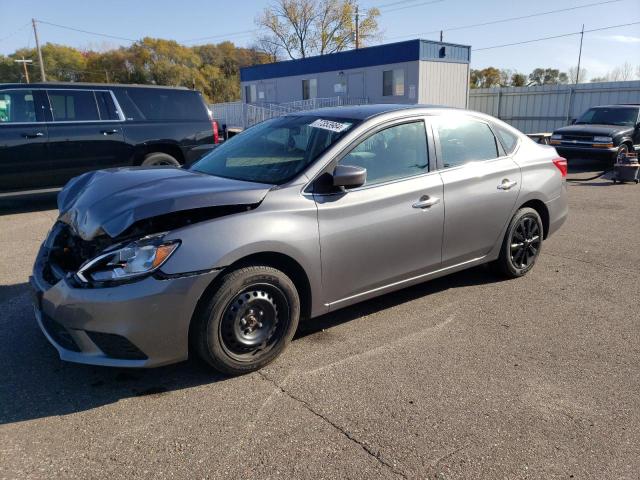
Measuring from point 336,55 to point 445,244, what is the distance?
87.9 feet

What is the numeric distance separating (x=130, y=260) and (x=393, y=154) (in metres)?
2.14

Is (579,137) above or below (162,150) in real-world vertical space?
below

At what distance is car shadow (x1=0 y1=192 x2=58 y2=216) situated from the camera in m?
8.66

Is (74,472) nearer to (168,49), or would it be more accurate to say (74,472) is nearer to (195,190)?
(195,190)

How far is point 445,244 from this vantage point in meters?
4.27

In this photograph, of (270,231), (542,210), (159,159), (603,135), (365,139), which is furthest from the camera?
(603,135)

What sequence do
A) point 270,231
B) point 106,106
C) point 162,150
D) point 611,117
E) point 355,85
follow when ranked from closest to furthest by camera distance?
point 270,231 < point 106,106 < point 162,150 < point 611,117 < point 355,85

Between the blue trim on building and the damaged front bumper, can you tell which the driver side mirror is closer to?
the damaged front bumper

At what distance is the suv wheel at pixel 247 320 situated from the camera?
3.09 meters

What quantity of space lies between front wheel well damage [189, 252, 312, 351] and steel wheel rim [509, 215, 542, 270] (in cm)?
240

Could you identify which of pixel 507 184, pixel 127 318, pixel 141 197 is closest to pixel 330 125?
pixel 141 197

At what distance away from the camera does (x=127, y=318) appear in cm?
285

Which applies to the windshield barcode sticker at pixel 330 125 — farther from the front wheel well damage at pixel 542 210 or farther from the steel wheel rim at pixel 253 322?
the front wheel well damage at pixel 542 210

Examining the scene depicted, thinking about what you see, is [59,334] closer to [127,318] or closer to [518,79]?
[127,318]
